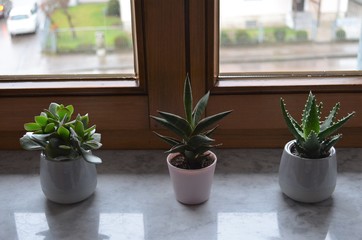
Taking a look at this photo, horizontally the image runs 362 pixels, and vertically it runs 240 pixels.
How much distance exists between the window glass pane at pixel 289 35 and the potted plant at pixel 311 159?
196 mm

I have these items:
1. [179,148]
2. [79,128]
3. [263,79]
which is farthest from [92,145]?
[263,79]

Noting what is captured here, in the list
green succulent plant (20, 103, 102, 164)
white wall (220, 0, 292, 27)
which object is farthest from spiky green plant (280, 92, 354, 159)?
green succulent plant (20, 103, 102, 164)

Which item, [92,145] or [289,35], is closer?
[92,145]

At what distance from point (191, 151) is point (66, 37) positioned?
14.7 inches

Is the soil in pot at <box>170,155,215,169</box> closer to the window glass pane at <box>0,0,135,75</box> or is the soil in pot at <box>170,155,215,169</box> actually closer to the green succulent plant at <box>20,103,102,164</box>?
the green succulent plant at <box>20,103,102,164</box>

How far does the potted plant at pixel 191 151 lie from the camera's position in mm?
732

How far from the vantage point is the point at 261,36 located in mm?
925

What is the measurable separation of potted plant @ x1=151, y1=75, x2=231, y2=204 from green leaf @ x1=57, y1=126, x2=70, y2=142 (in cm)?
14

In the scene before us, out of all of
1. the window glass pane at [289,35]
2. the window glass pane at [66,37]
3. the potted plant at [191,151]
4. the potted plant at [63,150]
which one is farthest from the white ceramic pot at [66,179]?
the window glass pane at [289,35]

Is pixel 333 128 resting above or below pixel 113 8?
below

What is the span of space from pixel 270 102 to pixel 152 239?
0.37 meters

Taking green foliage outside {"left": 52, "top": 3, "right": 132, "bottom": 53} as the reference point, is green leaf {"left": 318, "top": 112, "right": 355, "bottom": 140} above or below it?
below

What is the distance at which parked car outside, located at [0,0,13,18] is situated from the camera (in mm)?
917

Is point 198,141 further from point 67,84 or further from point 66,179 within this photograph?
point 67,84
